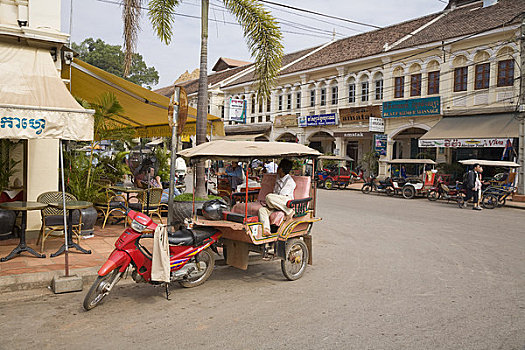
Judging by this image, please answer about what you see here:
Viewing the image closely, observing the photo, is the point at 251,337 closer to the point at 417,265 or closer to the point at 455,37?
the point at 417,265

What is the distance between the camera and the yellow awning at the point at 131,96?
898 centimetres

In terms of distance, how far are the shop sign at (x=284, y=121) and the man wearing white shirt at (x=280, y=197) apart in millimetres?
25788

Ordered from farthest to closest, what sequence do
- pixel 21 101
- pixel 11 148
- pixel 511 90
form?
pixel 511 90, pixel 11 148, pixel 21 101

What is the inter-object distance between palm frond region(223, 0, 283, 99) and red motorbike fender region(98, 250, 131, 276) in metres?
6.54

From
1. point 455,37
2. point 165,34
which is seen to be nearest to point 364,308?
point 165,34

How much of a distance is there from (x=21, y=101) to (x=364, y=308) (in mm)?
4951

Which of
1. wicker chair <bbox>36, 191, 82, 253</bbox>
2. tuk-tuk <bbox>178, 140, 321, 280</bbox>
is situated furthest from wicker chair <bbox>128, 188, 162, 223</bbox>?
tuk-tuk <bbox>178, 140, 321, 280</bbox>

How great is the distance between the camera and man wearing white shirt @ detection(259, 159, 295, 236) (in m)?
6.07

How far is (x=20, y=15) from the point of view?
290 inches

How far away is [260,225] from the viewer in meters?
5.89

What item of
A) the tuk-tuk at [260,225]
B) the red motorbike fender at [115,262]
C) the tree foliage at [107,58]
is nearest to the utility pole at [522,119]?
the tuk-tuk at [260,225]

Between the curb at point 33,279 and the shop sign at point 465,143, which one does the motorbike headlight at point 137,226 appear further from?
the shop sign at point 465,143

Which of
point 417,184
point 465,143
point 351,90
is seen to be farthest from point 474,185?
point 351,90

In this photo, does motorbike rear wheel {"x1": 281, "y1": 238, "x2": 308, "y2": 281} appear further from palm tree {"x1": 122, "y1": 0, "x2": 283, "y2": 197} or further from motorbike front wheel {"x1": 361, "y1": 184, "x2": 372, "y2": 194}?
motorbike front wheel {"x1": 361, "y1": 184, "x2": 372, "y2": 194}
